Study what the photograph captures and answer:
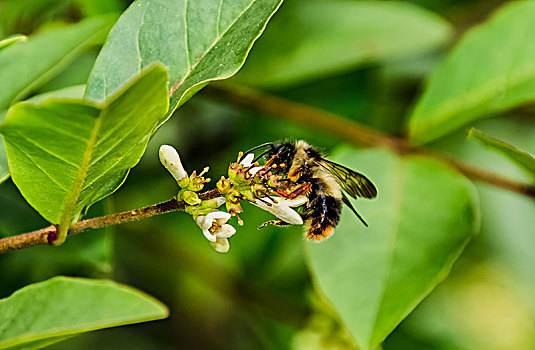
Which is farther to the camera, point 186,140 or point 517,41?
point 186,140

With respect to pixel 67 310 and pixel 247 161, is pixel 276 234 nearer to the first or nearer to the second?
pixel 247 161

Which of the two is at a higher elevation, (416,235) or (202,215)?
(202,215)

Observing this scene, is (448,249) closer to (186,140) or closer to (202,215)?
(202,215)

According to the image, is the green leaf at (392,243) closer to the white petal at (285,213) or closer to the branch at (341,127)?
the branch at (341,127)

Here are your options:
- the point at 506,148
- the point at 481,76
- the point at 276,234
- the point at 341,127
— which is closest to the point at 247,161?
the point at 506,148

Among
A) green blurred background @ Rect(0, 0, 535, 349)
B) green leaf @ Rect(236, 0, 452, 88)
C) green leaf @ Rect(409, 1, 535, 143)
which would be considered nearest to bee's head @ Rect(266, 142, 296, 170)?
green blurred background @ Rect(0, 0, 535, 349)

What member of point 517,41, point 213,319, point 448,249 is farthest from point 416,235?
point 213,319
